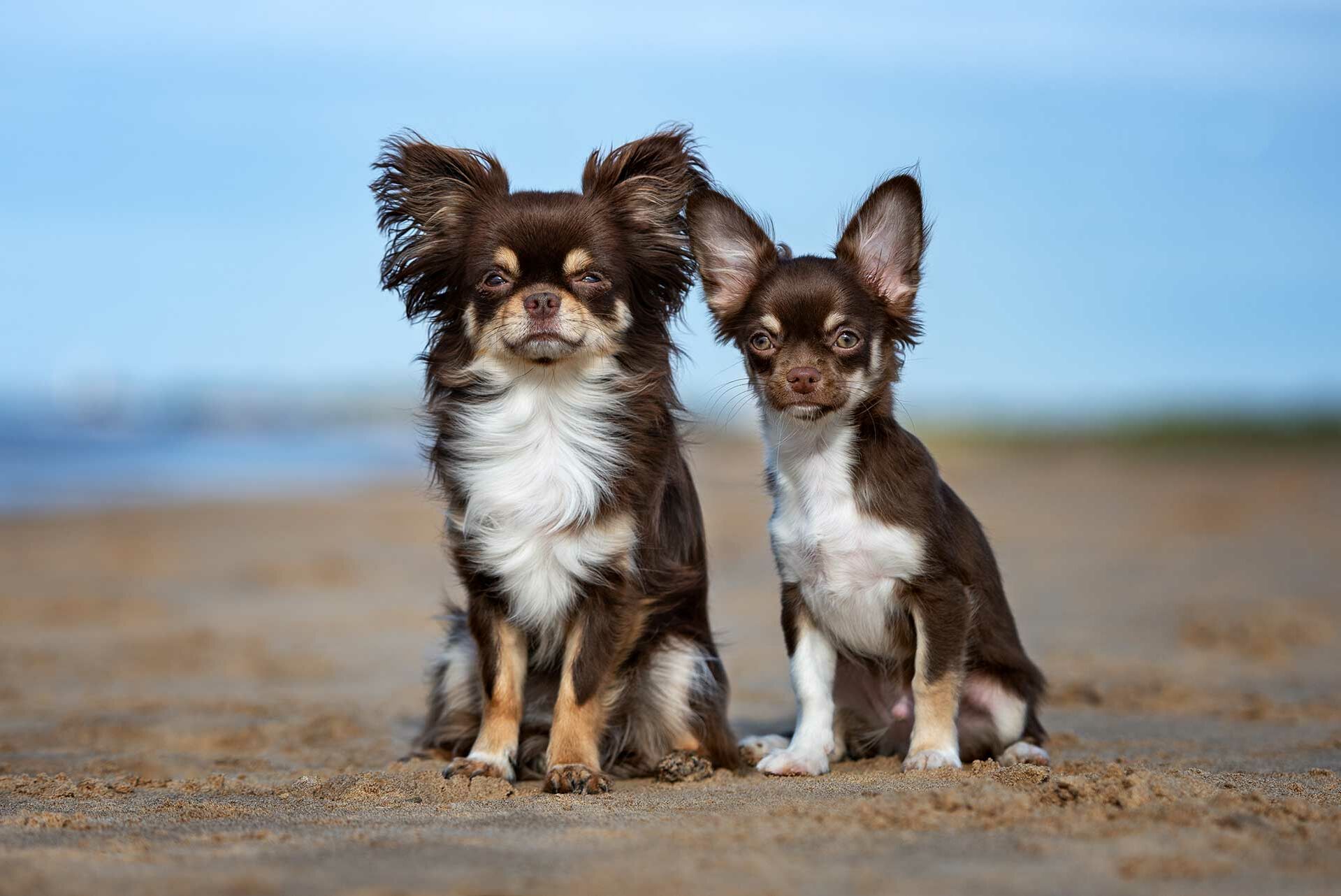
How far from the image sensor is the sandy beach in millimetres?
2963

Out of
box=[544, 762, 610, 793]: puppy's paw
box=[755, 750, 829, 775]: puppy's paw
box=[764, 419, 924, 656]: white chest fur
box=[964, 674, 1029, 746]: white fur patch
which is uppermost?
box=[764, 419, 924, 656]: white chest fur

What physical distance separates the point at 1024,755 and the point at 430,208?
2.80 meters

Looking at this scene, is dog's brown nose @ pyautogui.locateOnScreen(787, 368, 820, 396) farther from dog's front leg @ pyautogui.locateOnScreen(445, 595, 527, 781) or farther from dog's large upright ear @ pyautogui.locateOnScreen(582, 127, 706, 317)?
dog's front leg @ pyautogui.locateOnScreen(445, 595, 527, 781)

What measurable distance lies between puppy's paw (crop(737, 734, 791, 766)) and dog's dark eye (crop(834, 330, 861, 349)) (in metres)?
1.45

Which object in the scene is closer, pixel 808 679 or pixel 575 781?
pixel 575 781

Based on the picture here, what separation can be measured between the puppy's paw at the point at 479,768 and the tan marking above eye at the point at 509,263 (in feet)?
5.21

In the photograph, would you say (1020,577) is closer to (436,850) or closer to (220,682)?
(220,682)

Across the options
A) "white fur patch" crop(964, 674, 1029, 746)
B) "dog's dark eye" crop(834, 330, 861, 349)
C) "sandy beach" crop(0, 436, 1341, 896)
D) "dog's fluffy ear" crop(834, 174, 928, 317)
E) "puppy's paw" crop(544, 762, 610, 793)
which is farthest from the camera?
"dog's fluffy ear" crop(834, 174, 928, 317)

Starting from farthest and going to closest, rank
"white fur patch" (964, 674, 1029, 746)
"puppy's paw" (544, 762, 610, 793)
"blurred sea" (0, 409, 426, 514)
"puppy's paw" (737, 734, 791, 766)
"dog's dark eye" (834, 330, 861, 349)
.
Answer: "blurred sea" (0, 409, 426, 514), "puppy's paw" (737, 734, 791, 766), "white fur patch" (964, 674, 1029, 746), "dog's dark eye" (834, 330, 861, 349), "puppy's paw" (544, 762, 610, 793)

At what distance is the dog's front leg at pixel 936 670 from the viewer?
14.5 ft

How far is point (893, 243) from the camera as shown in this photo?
4832 millimetres

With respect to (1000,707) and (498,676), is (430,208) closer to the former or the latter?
(498,676)

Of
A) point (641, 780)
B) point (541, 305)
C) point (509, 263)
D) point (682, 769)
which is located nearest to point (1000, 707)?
point (682, 769)

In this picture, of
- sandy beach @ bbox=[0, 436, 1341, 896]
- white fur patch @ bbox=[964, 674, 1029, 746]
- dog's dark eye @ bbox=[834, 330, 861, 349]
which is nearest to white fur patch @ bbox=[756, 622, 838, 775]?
sandy beach @ bbox=[0, 436, 1341, 896]
